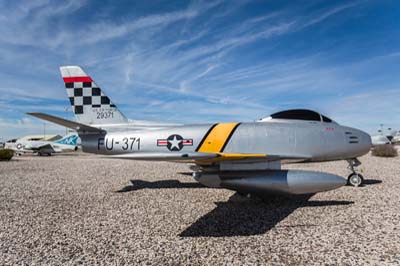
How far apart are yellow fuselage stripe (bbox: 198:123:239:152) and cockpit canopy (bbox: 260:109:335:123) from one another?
996mm

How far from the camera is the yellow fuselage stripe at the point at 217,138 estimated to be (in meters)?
6.28

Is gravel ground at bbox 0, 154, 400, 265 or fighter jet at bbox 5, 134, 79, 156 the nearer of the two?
gravel ground at bbox 0, 154, 400, 265

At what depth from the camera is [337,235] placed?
12.7 feet

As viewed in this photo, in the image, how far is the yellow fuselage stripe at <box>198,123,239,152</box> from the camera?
6281 millimetres

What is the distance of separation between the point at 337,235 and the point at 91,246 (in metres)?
3.55

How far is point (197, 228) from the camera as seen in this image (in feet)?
14.1

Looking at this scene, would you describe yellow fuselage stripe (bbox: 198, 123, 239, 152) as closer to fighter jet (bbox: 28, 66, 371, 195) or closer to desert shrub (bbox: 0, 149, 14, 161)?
fighter jet (bbox: 28, 66, 371, 195)

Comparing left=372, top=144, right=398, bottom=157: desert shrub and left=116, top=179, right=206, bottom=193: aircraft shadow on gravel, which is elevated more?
left=372, top=144, right=398, bottom=157: desert shrub

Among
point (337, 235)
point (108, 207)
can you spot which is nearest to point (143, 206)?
point (108, 207)

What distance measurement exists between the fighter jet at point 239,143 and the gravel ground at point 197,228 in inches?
23.9

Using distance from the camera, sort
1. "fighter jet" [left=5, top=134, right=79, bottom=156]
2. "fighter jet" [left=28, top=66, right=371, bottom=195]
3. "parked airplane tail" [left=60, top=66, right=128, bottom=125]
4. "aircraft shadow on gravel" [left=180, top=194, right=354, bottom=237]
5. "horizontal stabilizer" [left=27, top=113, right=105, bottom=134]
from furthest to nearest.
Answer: "fighter jet" [left=5, top=134, right=79, bottom=156], "parked airplane tail" [left=60, top=66, right=128, bottom=125], "horizontal stabilizer" [left=27, top=113, right=105, bottom=134], "fighter jet" [left=28, top=66, right=371, bottom=195], "aircraft shadow on gravel" [left=180, top=194, right=354, bottom=237]

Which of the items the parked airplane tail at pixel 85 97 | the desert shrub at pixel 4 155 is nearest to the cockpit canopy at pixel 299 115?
the parked airplane tail at pixel 85 97

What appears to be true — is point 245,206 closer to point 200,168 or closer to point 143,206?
point 200,168

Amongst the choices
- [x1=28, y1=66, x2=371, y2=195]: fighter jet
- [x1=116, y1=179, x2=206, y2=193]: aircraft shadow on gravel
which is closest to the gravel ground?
[x1=28, y1=66, x2=371, y2=195]: fighter jet
